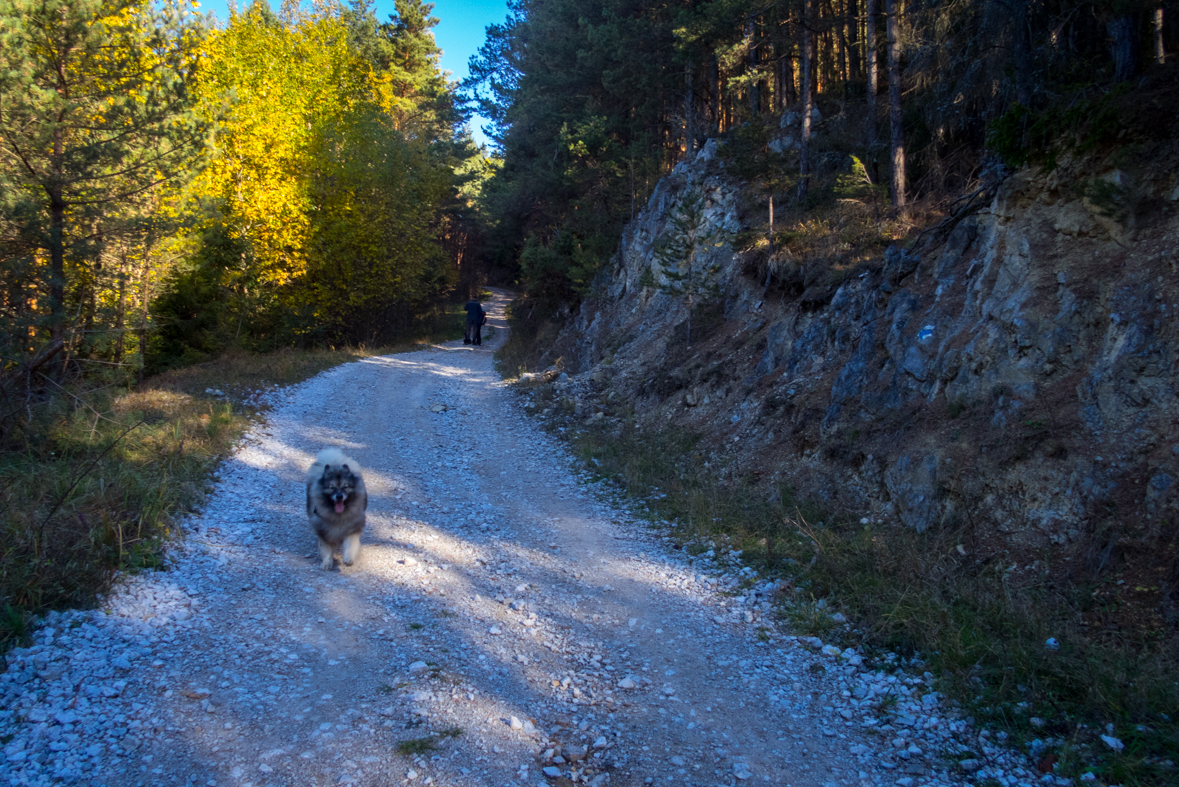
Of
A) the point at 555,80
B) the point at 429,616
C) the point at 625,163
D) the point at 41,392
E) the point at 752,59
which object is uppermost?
the point at 555,80

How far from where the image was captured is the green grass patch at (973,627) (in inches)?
154

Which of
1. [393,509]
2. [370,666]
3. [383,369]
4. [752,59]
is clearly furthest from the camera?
[383,369]

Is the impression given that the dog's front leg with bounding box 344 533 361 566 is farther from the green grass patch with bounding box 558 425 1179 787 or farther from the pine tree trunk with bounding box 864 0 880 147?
the pine tree trunk with bounding box 864 0 880 147

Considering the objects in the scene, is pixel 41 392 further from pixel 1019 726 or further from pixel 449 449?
pixel 1019 726

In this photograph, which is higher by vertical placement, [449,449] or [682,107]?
[682,107]

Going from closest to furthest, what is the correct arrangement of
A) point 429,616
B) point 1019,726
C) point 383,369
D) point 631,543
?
1. point 1019,726
2. point 429,616
3. point 631,543
4. point 383,369

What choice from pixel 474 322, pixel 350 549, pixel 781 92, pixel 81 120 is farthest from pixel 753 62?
pixel 474 322

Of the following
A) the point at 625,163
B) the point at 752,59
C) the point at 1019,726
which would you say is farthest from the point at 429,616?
the point at 625,163

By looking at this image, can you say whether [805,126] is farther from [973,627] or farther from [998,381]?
[973,627]

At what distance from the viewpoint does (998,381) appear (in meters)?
7.25

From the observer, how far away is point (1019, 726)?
4.11 m

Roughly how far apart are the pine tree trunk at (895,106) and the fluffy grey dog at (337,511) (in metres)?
10.7

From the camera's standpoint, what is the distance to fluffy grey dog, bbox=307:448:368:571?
6676mm

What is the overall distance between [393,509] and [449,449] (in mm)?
3453
